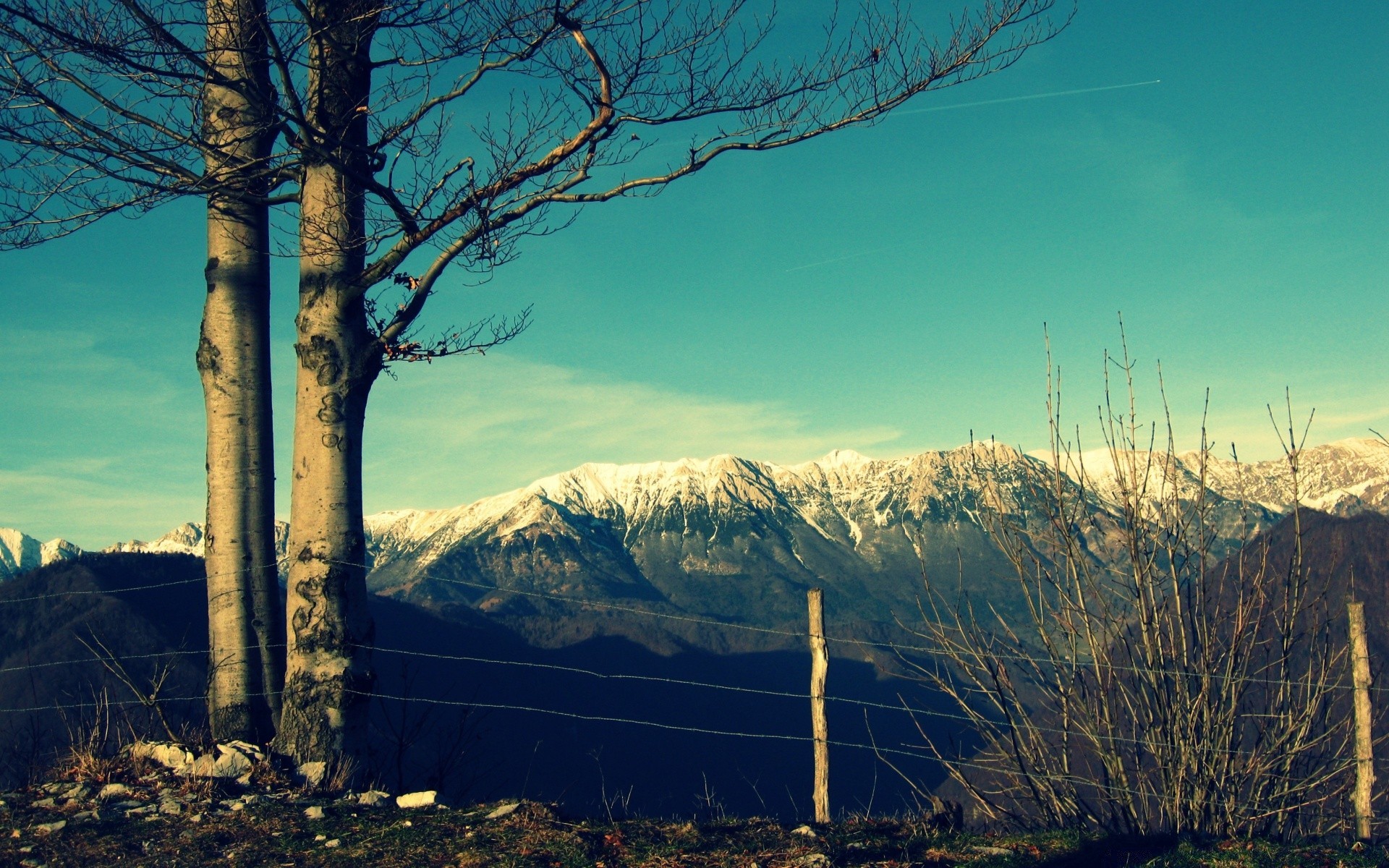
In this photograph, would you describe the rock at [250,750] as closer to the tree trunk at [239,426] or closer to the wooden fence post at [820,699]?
the tree trunk at [239,426]

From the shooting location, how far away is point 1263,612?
673cm

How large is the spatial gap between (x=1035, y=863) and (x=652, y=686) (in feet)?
524

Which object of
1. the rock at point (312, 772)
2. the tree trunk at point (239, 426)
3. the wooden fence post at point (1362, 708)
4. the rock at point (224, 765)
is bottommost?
the wooden fence post at point (1362, 708)

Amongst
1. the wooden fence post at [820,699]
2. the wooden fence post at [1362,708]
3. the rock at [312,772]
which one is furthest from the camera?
the wooden fence post at [1362,708]

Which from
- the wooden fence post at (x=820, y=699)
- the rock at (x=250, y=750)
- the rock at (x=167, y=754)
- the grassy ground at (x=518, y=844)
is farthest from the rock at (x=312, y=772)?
the wooden fence post at (x=820, y=699)

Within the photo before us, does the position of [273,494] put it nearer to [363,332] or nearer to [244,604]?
[244,604]

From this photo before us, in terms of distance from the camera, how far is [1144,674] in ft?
21.4

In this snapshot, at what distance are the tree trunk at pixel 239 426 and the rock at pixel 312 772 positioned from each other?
751 mm

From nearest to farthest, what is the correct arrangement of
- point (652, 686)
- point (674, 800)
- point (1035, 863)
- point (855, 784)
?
1. point (1035, 863)
2. point (674, 800)
3. point (855, 784)
4. point (652, 686)

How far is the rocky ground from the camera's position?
15.1 feet

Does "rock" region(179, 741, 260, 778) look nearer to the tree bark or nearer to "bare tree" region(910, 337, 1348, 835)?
the tree bark

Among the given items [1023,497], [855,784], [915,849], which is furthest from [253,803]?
[855,784]

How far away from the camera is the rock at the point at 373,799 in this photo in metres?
5.58

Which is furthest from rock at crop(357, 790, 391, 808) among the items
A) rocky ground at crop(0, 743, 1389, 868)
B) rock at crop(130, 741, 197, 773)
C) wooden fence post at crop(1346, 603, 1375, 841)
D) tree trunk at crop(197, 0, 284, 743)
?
wooden fence post at crop(1346, 603, 1375, 841)
